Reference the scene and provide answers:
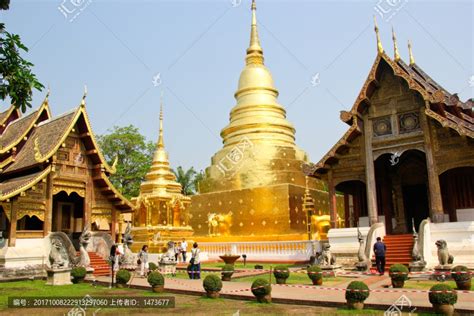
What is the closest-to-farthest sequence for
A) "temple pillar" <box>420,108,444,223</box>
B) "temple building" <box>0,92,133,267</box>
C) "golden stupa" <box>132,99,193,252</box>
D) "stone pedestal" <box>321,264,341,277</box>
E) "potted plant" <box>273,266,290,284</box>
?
"potted plant" <box>273,266,290,284</box>
"stone pedestal" <box>321,264,341,277</box>
"temple building" <box>0,92,133,267</box>
"temple pillar" <box>420,108,444,223</box>
"golden stupa" <box>132,99,193,252</box>

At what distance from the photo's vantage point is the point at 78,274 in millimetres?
13961

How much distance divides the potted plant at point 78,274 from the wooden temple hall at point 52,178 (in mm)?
3202

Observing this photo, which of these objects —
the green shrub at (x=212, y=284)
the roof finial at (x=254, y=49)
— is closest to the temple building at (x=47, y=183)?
the green shrub at (x=212, y=284)

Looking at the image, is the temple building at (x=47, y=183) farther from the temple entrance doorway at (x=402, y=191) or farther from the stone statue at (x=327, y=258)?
the temple entrance doorway at (x=402, y=191)

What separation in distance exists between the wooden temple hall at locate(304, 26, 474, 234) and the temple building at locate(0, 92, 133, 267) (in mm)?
9377

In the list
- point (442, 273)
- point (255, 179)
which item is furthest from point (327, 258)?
point (255, 179)

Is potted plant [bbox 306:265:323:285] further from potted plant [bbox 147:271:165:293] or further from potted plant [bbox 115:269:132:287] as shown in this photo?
potted plant [bbox 115:269:132:287]

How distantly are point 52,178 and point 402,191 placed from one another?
15394mm

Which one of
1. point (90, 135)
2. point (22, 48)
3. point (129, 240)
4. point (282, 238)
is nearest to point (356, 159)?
point (282, 238)

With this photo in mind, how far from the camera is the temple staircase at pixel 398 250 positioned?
15719mm

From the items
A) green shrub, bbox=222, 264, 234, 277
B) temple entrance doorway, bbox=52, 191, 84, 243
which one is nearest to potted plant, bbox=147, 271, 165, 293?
green shrub, bbox=222, 264, 234, 277

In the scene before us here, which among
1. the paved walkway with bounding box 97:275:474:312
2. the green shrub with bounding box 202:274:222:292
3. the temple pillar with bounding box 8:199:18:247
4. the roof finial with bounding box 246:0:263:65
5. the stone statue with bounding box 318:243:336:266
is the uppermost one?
the roof finial with bounding box 246:0:263:65

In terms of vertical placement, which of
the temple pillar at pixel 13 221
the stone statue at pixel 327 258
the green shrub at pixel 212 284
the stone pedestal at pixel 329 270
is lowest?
the stone pedestal at pixel 329 270

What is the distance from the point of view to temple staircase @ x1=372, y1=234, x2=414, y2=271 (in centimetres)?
1572
